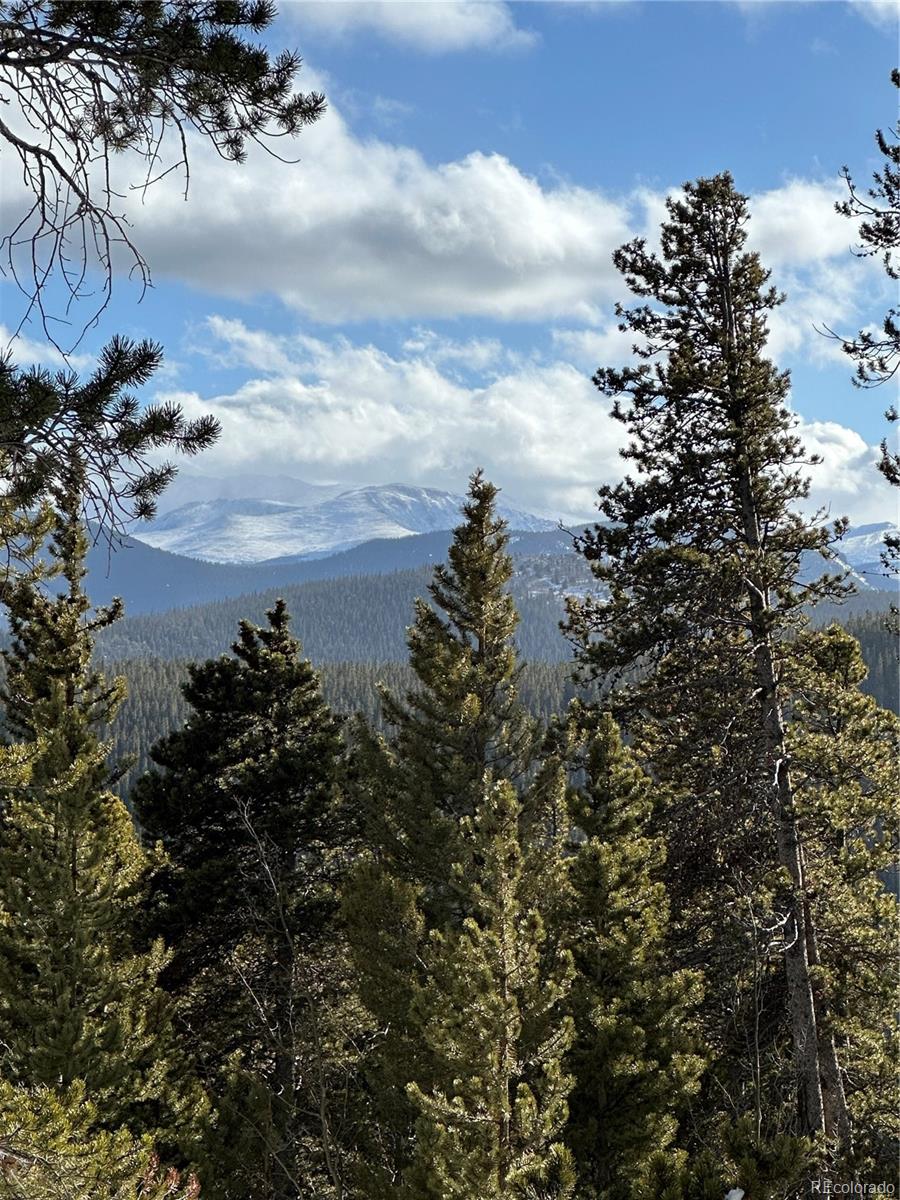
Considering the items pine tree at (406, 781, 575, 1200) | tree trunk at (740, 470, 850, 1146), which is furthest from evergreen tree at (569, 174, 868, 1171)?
pine tree at (406, 781, 575, 1200)

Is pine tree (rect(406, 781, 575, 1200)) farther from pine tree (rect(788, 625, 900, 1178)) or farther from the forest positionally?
pine tree (rect(788, 625, 900, 1178))

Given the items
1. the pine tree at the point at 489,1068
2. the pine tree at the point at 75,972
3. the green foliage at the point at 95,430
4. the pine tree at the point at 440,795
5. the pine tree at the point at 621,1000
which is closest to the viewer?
the green foliage at the point at 95,430

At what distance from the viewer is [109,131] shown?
4992 mm

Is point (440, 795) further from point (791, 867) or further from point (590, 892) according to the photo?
point (791, 867)

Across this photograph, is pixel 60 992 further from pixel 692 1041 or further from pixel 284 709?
pixel 692 1041

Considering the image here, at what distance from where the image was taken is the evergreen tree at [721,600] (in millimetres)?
12023

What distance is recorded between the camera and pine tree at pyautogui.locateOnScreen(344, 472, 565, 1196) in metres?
13.0

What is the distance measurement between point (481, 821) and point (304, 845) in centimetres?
928

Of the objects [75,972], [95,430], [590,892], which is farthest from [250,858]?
[95,430]

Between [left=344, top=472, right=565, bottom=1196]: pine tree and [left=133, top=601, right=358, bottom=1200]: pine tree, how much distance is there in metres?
2.47

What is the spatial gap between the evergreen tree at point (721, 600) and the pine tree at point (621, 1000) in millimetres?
637

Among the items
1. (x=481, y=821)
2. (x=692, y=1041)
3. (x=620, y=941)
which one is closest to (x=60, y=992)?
(x=481, y=821)

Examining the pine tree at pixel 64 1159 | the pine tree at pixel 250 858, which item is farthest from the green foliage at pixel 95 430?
the pine tree at pixel 250 858

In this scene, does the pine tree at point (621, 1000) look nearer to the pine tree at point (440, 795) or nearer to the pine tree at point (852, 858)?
the pine tree at point (440, 795)
